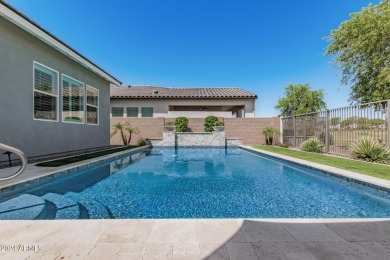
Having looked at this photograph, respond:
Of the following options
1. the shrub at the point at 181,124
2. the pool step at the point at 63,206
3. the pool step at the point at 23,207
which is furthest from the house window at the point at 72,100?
the shrub at the point at 181,124

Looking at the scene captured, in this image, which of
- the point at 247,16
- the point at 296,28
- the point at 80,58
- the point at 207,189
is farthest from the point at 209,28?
the point at 207,189

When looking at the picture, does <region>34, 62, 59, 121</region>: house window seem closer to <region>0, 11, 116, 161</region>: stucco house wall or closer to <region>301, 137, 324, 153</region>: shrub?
<region>0, 11, 116, 161</region>: stucco house wall

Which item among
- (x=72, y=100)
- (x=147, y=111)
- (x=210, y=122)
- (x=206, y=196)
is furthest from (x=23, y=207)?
(x=147, y=111)

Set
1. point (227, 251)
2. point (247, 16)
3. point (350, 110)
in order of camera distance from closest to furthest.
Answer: point (227, 251)
point (350, 110)
point (247, 16)

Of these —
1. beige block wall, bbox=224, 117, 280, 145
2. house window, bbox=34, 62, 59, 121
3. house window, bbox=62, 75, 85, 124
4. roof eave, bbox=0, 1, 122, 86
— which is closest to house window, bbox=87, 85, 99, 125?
house window, bbox=62, 75, 85, 124

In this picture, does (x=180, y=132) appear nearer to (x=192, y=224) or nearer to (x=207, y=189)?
(x=207, y=189)

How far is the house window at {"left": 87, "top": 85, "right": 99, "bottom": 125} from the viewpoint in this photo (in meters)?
12.3

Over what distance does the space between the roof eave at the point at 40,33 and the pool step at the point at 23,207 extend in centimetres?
558

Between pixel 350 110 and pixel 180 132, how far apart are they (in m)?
12.2

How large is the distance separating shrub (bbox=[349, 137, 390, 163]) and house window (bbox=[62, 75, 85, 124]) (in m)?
13.1

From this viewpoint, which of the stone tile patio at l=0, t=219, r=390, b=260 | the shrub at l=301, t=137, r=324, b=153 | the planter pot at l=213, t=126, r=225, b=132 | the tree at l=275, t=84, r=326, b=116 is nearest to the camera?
the stone tile patio at l=0, t=219, r=390, b=260

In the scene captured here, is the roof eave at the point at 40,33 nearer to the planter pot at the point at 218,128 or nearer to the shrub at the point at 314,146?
the planter pot at the point at 218,128

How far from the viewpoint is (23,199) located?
14.1 ft

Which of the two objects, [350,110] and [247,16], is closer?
[350,110]
